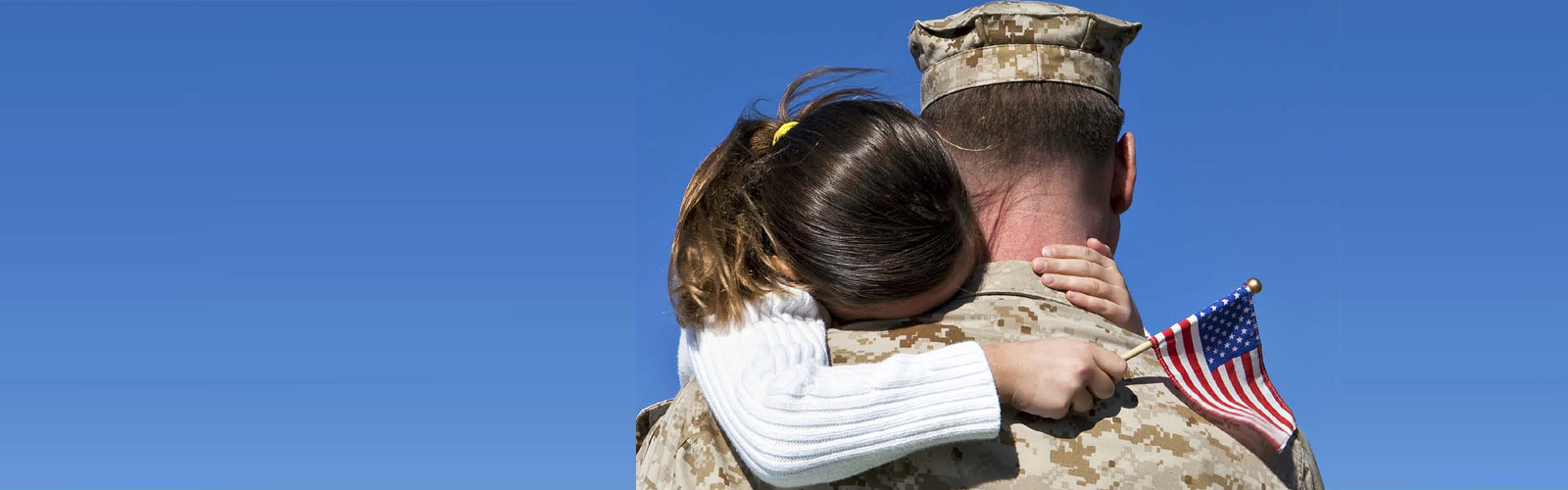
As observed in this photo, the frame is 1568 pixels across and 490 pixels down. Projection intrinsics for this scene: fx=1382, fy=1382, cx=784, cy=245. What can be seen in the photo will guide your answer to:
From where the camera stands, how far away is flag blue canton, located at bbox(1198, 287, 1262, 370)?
3293 mm

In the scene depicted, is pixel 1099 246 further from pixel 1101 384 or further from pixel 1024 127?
pixel 1101 384

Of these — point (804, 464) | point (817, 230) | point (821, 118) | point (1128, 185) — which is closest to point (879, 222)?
point (817, 230)

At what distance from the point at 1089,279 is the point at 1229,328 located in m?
0.41

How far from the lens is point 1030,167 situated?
342cm

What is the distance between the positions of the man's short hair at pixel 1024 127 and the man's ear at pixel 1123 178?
50 mm

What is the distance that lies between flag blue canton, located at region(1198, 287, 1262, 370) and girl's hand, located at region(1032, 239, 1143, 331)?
19 centimetres

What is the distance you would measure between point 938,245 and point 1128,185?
0.88 metres

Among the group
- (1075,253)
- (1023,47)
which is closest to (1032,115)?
(1023,47)

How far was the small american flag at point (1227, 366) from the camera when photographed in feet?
10.3

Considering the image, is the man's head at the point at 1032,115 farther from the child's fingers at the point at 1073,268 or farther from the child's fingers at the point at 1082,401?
the child's fingers at the point at 1082,401

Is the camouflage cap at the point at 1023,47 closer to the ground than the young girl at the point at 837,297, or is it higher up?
higher up

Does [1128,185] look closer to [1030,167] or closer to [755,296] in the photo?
[1030,167]

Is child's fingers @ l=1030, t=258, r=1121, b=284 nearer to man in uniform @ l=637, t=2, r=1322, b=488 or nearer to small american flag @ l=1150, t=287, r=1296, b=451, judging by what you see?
man in uniform @ l=637, t=2, r=1322, b=488

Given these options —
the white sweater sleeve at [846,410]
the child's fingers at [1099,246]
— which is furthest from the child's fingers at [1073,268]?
the white sweater sleeve at [846,410]
